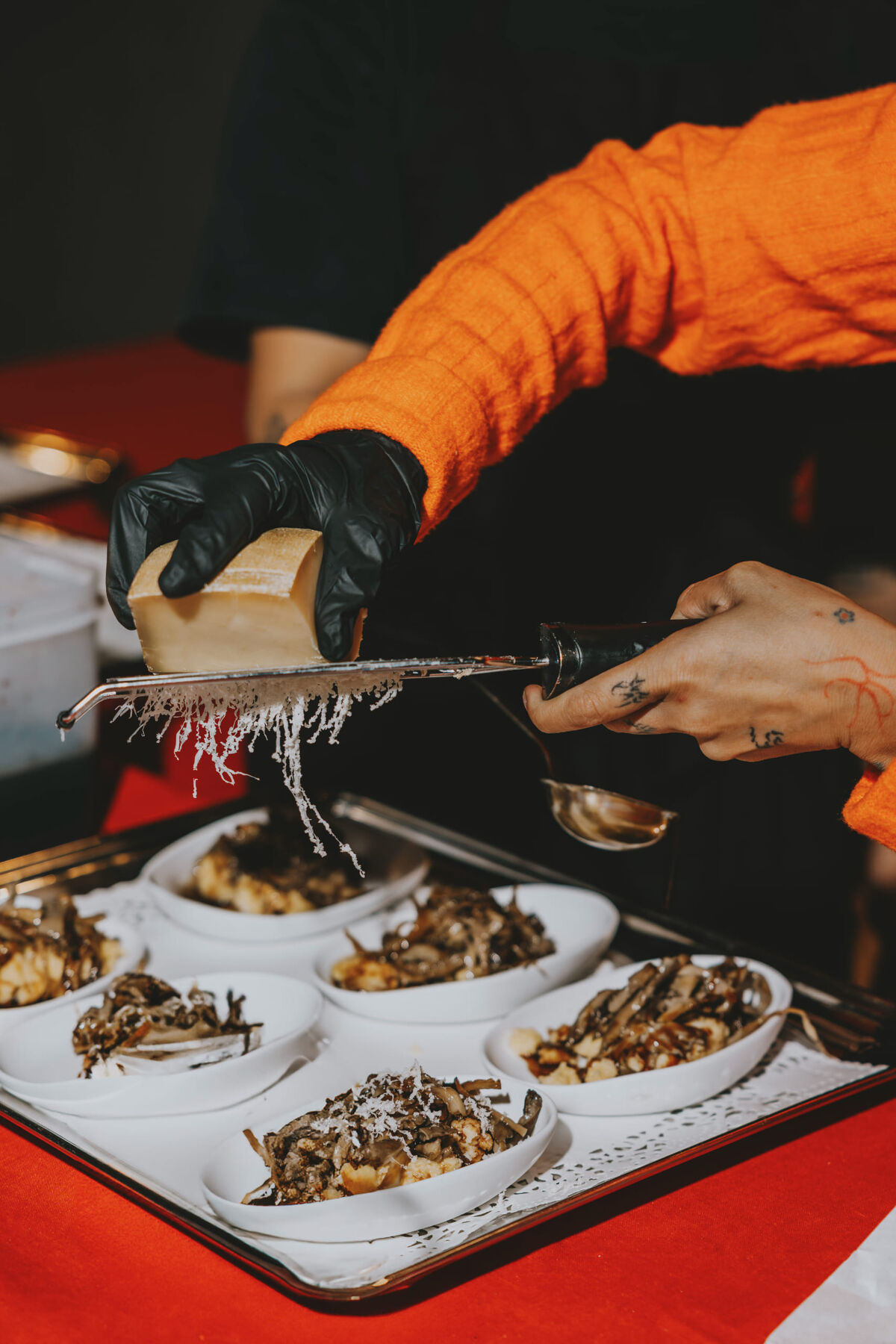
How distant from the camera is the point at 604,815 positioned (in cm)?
115

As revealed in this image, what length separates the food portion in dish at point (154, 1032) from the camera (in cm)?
99

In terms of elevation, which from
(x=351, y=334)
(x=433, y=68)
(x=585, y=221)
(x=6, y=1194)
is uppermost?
(x=433, y=68)

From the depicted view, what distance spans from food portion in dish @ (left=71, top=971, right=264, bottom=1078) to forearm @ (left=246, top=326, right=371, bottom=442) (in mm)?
932

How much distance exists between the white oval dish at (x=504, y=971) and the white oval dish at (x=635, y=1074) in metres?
0.03

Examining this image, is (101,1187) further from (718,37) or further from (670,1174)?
(718,37)

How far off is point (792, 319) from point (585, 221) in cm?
24

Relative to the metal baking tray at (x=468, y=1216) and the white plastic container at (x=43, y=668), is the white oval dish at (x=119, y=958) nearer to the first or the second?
the metal baking tray at (x=468, y=1216)

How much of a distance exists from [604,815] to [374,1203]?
0.45m

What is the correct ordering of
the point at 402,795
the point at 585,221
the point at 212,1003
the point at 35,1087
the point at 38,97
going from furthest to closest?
the point at 38,97, the point at 402,795, the point at 585,221, the point at 212,1003, the point at 35,1087

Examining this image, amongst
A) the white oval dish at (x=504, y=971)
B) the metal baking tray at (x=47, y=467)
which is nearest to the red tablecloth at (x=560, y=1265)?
the white oval dish at (x=504, y=971)

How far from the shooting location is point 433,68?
1727 mm

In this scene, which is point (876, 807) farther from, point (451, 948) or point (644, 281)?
point (644, 281)

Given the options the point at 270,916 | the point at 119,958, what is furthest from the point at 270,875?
the point at 119,958

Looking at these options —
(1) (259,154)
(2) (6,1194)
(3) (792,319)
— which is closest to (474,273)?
(3) (792,319)
